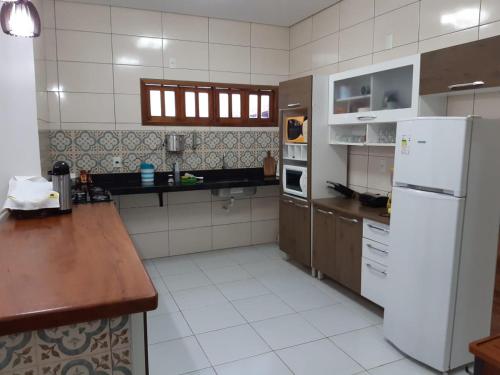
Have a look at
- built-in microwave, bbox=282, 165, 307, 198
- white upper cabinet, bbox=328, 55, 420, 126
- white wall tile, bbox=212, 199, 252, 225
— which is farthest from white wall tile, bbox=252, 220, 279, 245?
white upper cabinet, bbox=328, 55, 420, 126

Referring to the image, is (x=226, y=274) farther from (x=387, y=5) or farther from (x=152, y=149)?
(x=387, y=5)

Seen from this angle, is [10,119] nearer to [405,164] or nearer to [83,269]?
[83,269]

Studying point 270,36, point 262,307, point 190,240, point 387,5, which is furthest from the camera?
point 270,36

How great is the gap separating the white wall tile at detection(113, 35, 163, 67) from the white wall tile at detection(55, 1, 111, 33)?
6.7 inches

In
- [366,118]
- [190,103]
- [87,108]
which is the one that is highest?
[190,103]

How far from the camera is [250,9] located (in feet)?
12.8

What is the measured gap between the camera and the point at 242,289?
3.40 meters

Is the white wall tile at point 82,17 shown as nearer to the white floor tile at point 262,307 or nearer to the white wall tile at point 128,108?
the white wall tile at point 128,108

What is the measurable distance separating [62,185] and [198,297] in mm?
1517

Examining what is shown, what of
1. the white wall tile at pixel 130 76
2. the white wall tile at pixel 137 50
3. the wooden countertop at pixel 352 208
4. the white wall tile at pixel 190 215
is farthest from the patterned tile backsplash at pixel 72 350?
the white wall tile at pixel 137 50

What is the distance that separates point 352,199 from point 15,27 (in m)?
2.87

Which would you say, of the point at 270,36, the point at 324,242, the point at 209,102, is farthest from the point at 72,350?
the point at 270,36

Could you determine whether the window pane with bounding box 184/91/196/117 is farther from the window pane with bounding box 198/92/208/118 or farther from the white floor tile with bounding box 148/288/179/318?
the white floor tile with bounding box 148/288/179/318

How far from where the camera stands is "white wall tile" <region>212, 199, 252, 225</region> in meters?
4.47
